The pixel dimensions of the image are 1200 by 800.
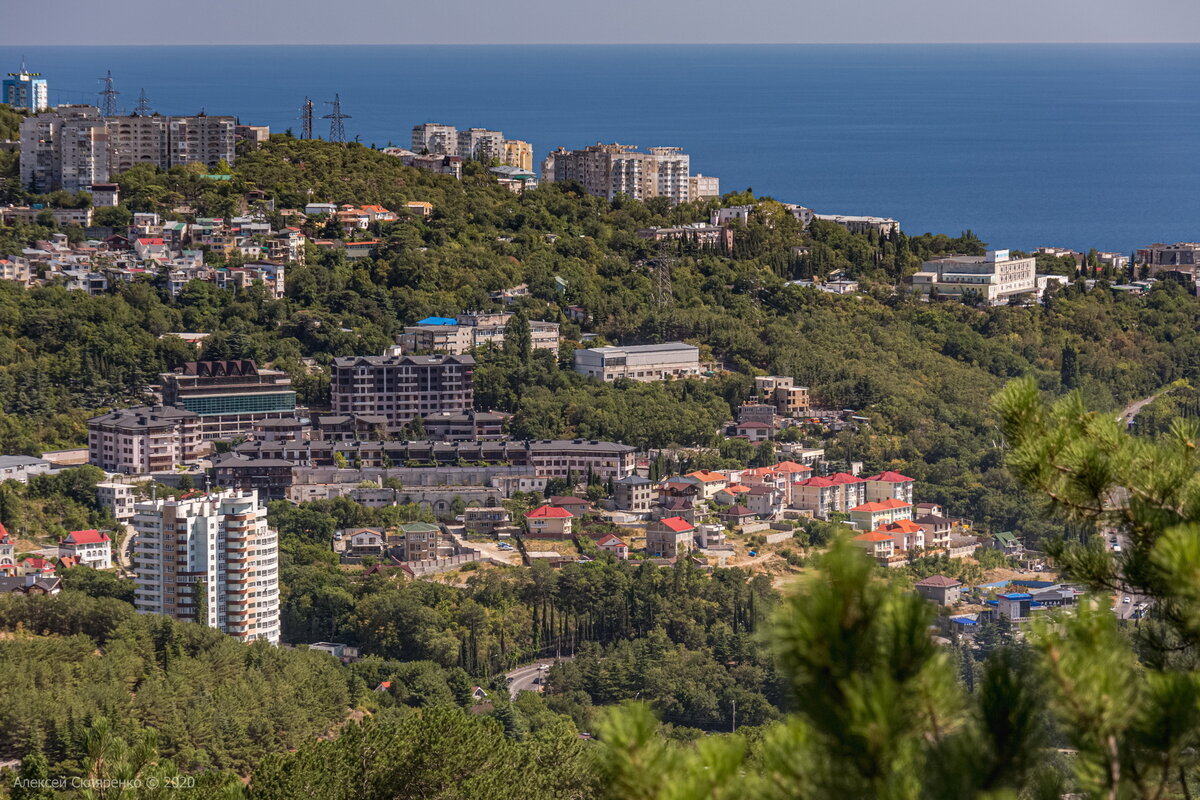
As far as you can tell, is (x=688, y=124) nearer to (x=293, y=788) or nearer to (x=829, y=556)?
(x=293, y=788)

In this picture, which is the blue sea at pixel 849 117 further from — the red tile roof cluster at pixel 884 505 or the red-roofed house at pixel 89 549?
the red-roofed house at pixel 89 549

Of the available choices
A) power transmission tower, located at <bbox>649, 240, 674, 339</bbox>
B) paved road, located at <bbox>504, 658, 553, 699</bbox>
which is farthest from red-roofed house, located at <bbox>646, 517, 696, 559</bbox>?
power transmission tower, located at <bbox>649, 240, 674, 339</bbox>

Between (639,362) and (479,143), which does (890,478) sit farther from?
(479,143)

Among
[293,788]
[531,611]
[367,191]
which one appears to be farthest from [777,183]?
[293,788]

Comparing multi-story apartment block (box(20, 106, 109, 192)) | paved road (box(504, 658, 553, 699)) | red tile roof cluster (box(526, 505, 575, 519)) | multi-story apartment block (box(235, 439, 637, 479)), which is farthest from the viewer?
multi-story apartment block (box(20, 106, 109, 192))

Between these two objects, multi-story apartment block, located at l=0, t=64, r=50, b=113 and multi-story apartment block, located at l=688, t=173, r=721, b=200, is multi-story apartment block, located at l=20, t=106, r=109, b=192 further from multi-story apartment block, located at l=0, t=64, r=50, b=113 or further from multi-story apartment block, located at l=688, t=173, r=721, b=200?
multi-story apartment block, located at l=0, t=64, r=50, b=113

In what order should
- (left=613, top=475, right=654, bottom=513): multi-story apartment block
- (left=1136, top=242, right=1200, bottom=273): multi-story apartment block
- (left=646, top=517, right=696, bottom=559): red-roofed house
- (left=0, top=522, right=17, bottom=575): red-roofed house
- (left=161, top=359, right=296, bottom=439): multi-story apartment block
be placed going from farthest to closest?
(left=1136, top=242, right=1200, bottom=273): multi-story apartment block, (left=161, top=359, right=296, bottom=439): multi-story apartment block, (left=613, top=475, right=654, bottom=513): multi-story apartment block, (left=646, top=517, right=696, bottom=559): red-roofed house, (left=0, top=522, right=17, bottom=575): red-roofed house
